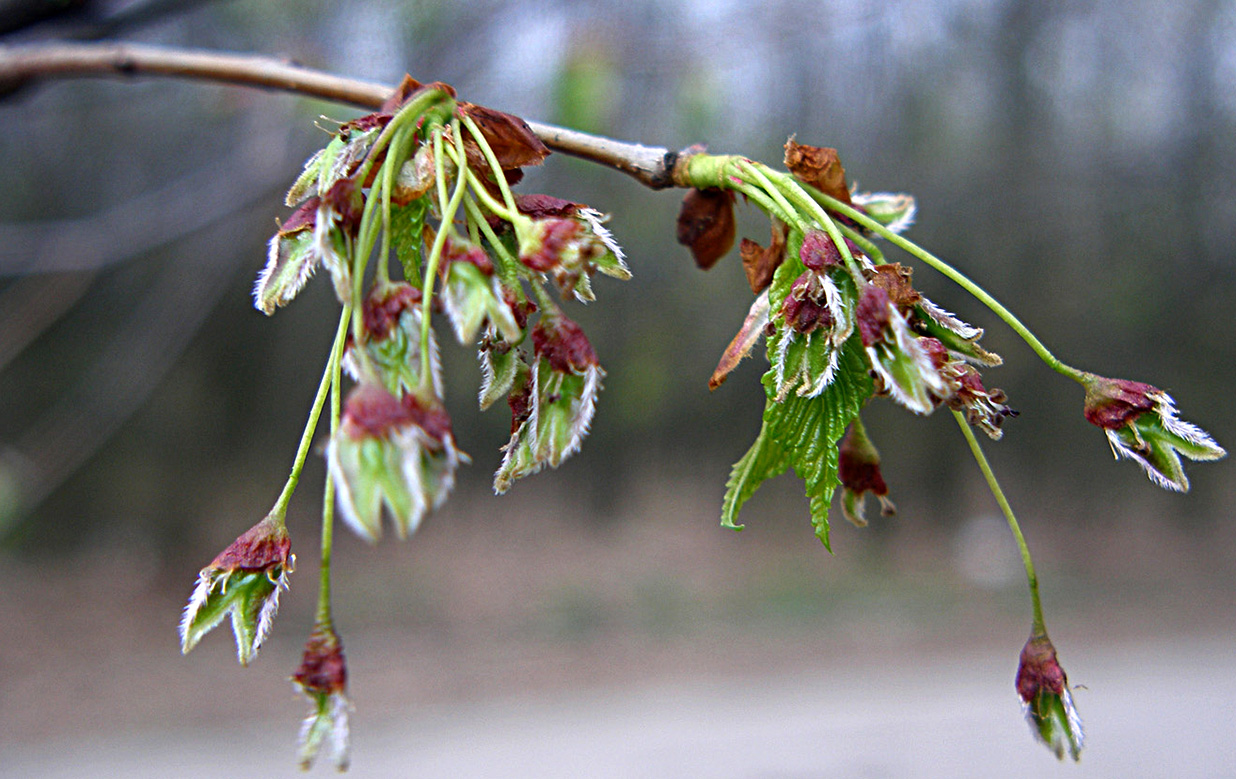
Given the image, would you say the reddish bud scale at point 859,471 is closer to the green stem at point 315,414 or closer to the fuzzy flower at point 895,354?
the fuzzy flower at point 895,354

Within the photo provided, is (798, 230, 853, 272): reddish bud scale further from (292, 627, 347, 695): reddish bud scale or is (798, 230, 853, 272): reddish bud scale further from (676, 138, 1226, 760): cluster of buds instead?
(292, 627, 347, 695): reddish bud scale

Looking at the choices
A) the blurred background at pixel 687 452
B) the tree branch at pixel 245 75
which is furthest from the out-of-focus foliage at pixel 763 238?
the tree branch at pixel 245 75

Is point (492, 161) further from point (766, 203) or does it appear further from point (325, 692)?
point (325, 692)

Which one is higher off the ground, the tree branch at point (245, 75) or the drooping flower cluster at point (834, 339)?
the tree branch at point (245, 75)

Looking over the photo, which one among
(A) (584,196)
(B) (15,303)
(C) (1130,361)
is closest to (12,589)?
(B) (15,303)

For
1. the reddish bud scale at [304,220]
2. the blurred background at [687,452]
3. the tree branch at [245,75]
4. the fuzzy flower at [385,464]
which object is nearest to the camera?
the fuzzy flower at [385,464]

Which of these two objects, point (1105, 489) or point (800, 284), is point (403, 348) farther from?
point (1105, 489)
